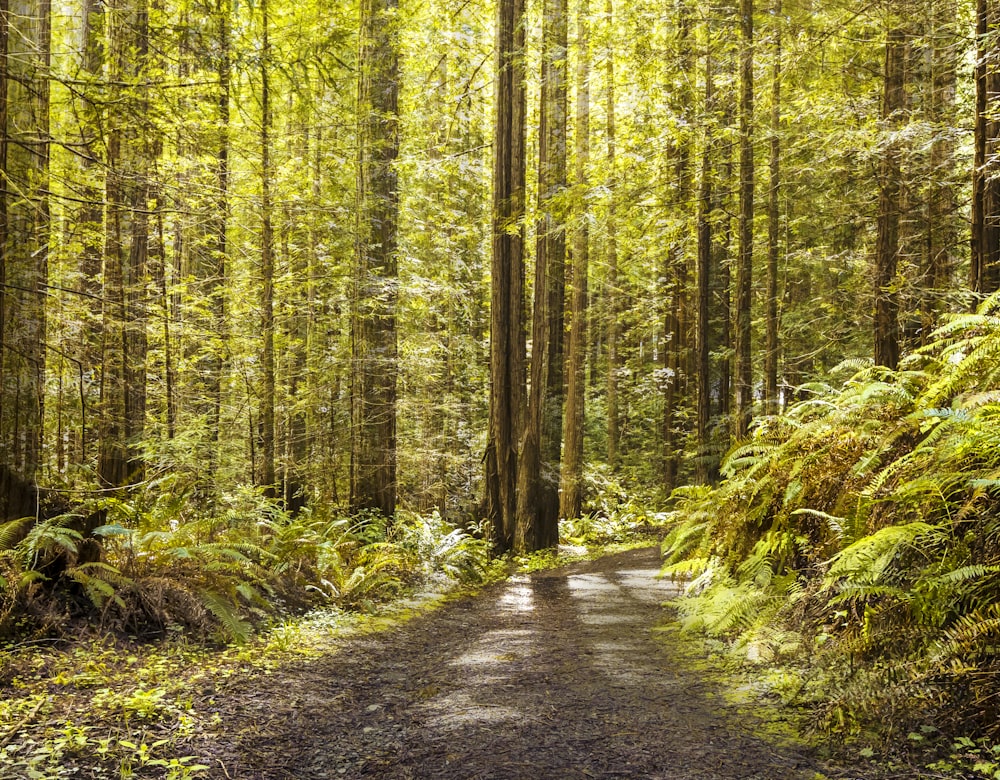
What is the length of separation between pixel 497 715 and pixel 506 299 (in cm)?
896

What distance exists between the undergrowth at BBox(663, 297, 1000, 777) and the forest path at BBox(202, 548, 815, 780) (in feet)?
1.87

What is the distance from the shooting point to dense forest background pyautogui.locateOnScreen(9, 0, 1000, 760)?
4.98m

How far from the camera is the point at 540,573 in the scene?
11766 mm

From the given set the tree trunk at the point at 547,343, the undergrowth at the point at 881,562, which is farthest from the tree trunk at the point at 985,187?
the tree trunk at the point at 547,343

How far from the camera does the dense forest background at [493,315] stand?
4977 millimetres

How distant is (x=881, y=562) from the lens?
13.1ft

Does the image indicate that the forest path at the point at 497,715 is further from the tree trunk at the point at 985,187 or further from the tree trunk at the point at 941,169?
the tree trunk at the point at 941,169

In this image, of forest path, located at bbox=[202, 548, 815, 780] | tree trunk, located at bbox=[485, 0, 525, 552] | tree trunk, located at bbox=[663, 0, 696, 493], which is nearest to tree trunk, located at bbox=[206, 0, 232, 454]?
forest path, located at bbox=[202, 548, 815, 780]

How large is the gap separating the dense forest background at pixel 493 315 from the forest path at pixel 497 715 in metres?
0.71

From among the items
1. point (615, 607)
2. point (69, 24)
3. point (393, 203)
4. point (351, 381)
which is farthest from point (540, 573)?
point (69, 24)

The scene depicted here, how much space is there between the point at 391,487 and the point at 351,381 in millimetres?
1966

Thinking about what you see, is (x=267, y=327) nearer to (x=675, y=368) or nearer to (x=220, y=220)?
(x=220, y=220)

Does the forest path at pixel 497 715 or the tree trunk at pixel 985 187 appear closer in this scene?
the forest path at pixel 497 715

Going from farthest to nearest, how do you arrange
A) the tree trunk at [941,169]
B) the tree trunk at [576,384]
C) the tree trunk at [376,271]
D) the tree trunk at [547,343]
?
the tree trunk at [576,384] < the tree trunk at [547,343] < the tree trunk at [376,271] < the tree trunk at [941,169]
